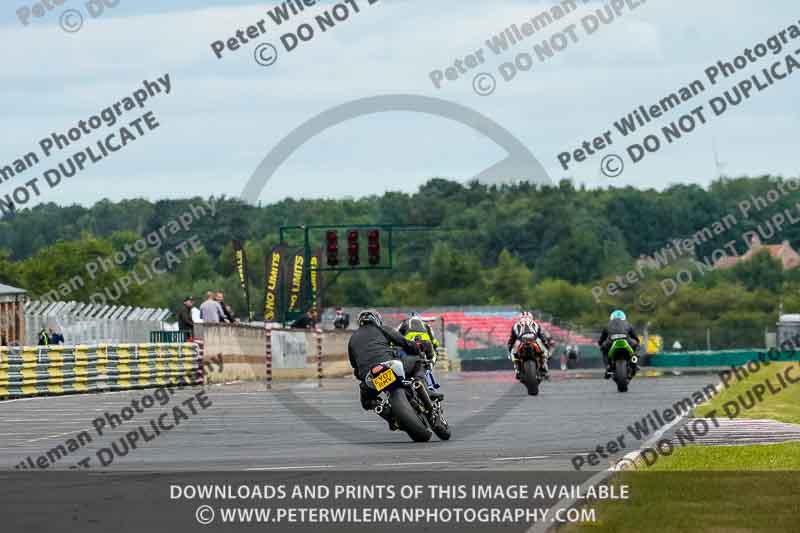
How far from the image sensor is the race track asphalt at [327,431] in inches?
617

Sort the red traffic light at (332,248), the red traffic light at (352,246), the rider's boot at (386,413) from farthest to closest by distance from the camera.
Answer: the red traffic light at (352,246) < the red traffic light at (332,248) < the rider's boot at (386,413)

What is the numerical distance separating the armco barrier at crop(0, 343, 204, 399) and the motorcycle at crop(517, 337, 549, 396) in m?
9.99

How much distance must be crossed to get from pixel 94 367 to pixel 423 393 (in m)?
19.4

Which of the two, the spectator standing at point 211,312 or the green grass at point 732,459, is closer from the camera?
the green grass at point 732,459

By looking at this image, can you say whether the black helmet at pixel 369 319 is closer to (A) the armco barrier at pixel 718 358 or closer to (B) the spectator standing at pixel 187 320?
(B) the spectator standing at pixel 187 320

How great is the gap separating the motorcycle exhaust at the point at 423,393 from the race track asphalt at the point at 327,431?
16.7 inches

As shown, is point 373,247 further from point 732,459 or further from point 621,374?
point 732,459

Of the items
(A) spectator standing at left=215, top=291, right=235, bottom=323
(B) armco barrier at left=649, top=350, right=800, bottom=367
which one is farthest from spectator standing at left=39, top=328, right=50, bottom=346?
(B) armco barrier at left=649, top=350, right=800, bottom=367

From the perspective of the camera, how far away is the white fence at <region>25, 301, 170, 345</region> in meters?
38.8

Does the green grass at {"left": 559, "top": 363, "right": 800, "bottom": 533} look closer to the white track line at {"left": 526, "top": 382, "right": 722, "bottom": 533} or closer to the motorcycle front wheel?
the white track line at {"left": 526, "top": 382, "right": 722, "bottom": 533}

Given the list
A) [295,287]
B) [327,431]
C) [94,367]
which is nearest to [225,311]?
[94,367]

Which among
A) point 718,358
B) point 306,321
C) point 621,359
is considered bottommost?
point 718,358

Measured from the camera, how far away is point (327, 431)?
20.9m

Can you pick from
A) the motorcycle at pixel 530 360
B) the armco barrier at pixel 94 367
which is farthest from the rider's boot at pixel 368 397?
the armco barrier at pixel 94 367
